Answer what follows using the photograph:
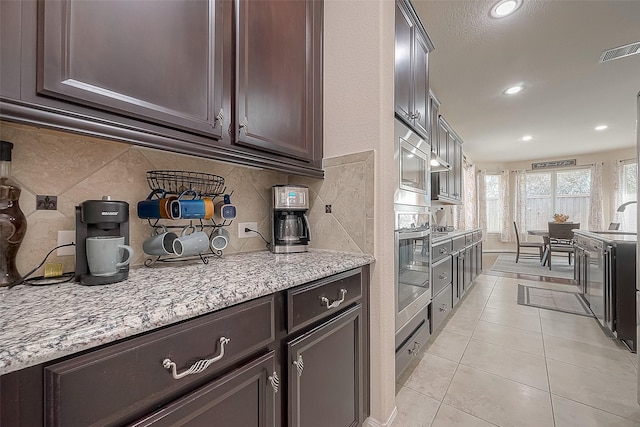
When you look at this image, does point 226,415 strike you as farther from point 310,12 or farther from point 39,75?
point 310,12

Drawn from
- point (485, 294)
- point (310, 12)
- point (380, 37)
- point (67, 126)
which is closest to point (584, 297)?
point (485, 294)

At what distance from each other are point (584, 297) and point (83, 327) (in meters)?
4.74

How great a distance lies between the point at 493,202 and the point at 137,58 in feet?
30.1

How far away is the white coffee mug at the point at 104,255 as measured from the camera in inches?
31.4

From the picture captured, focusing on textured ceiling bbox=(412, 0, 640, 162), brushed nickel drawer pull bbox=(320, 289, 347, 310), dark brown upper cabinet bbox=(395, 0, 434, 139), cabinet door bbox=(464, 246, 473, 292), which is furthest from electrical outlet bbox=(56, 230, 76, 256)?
cabinet door bbox=(464, 246, 473, 292)

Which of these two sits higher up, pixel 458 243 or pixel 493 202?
pixel 493 202

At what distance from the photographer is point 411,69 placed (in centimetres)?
184

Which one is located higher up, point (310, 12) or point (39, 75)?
point (310, 12)

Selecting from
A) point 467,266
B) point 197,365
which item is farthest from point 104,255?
point 467,266

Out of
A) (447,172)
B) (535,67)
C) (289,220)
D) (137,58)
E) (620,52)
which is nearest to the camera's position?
(137,58)

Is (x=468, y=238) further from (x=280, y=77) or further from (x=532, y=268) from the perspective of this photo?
A: (x=280, y=77)

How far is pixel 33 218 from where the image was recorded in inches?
33.2

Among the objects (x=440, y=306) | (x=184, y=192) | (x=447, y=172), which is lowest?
(x=440, y=306)

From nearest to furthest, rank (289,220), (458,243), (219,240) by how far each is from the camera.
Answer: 1. (219,240)
2. (289,220)
3. (458,243)
